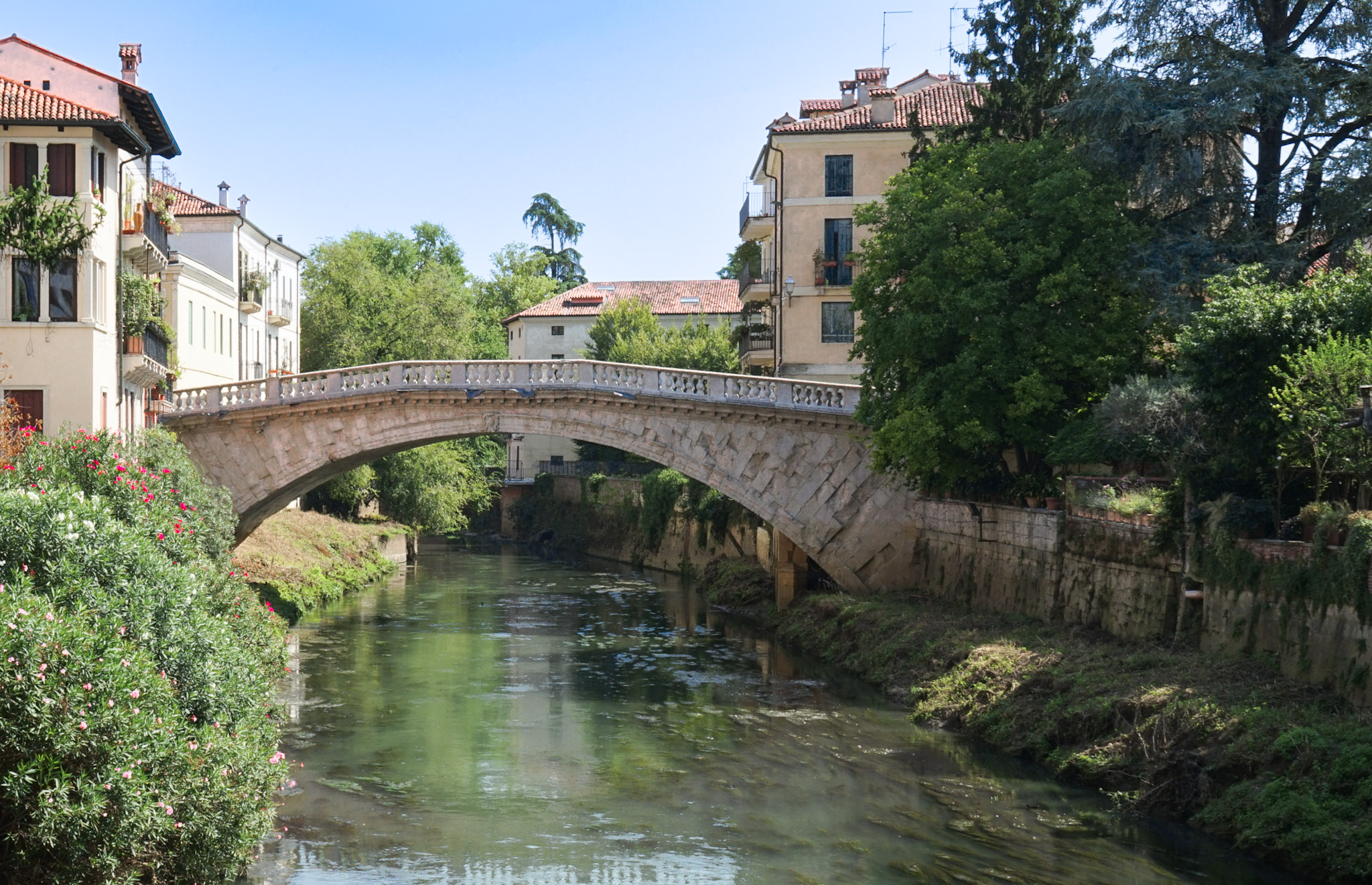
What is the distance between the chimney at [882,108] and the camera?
3897cm

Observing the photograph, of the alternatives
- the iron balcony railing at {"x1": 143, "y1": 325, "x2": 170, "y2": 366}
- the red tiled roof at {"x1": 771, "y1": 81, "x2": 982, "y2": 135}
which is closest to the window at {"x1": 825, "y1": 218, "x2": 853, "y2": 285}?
the red tiled roof at {"x1": 771, "y1": 81, "x2": 982, "y2": 135}

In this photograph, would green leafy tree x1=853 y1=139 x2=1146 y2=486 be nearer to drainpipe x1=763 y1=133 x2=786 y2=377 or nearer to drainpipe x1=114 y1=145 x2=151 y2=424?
drainpipe x1=763 y1=133 x2=786 y2=377

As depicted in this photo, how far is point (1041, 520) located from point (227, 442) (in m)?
18.8

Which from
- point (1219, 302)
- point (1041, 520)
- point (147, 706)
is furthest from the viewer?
point (1041, 520)

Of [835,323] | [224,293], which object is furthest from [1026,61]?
[224,293]

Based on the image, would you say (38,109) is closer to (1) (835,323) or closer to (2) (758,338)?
(1) (835,323)

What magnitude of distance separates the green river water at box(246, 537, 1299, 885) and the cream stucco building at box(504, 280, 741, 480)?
44.2 metres

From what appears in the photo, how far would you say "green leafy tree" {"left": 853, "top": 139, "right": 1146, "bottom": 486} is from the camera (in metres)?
26.2

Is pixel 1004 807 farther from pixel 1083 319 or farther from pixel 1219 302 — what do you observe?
pixel 1083 319

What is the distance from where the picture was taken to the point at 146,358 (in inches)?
1173

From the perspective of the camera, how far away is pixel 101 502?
16688 millimetres

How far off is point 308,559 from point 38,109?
1748 centimetres

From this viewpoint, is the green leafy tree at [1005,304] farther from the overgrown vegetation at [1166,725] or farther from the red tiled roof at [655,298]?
the red tiled roof at [655,298]

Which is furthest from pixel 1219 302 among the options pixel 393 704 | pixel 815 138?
pixel 815 138
